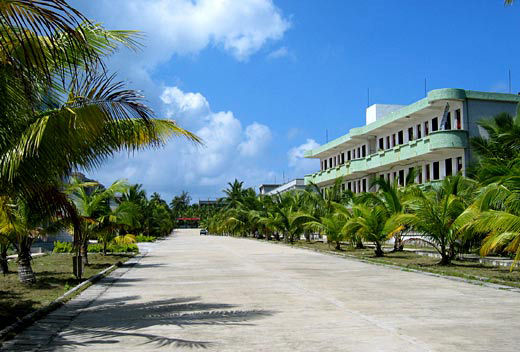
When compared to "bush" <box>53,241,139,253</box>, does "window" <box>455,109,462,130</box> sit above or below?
above

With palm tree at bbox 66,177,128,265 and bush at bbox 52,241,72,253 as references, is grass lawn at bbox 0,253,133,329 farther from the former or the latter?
bush at bbox 52,241,72,253

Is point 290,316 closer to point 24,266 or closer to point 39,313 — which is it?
point 39,313

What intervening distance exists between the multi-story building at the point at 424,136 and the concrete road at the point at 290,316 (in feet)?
43.5

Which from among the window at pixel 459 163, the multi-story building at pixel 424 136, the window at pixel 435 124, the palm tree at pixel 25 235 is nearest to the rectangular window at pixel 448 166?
the multi-story building at pixel 424 136

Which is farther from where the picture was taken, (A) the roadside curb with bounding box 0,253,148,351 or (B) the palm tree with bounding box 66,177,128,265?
(B) the palm tree with bounding box 66,177,128,265

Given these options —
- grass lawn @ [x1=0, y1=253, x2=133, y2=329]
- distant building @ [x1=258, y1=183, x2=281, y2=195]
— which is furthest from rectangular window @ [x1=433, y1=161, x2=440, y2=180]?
distant building @ [x1=258, y1=183, x2=281, y2=195]

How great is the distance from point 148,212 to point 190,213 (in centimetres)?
10088

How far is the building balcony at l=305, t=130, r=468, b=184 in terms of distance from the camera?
112 ft

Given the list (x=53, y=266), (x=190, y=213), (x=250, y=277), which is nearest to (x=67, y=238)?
(x=53, y=266)

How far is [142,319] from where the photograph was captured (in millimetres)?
9844

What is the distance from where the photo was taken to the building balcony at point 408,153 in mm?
34188

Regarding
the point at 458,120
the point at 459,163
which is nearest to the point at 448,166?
the point at 459,163

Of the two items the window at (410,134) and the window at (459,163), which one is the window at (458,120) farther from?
the window at (410,134)

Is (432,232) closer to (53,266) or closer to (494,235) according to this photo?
(494,235)
